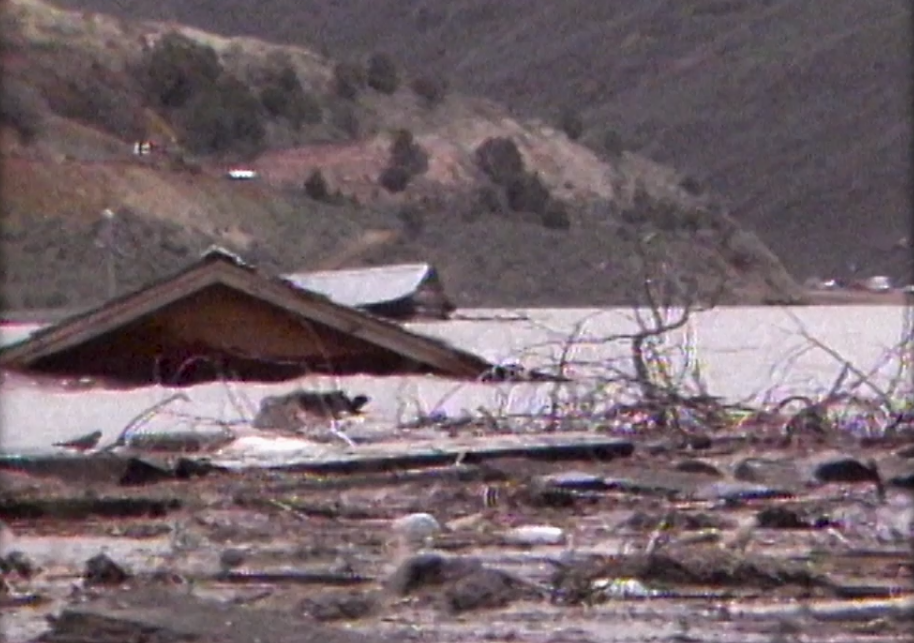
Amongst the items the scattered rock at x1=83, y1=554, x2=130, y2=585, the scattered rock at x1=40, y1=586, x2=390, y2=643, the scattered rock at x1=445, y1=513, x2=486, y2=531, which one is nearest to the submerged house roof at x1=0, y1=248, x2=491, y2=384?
the scattered rock at x1=445, y1=513, x2=486, y2=531

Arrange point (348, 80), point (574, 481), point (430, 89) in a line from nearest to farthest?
point (574, 481) < point (430, 89) < point (348, 80)

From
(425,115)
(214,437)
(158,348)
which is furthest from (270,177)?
(214,437)

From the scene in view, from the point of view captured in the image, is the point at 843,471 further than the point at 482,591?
Yes

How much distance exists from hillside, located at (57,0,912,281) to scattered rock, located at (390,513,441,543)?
2919 centimetres

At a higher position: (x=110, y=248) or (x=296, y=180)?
(x=296, y=180)

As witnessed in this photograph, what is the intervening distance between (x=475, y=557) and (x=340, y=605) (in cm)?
61

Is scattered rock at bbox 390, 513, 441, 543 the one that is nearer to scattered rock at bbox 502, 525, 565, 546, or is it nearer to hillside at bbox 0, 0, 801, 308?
scattered rock at bbox 502, 525, 565, 546

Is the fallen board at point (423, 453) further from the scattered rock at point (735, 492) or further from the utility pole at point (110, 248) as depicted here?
the utility pole at point (110, 248)

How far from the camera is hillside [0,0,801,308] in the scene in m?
26.9

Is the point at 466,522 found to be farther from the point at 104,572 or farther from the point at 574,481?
the point at 104,572

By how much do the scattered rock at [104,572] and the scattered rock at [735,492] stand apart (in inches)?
63.6

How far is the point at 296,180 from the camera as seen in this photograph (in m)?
52.1

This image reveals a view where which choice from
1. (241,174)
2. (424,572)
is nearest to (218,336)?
(424,572)

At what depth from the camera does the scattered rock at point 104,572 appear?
4.47 m
